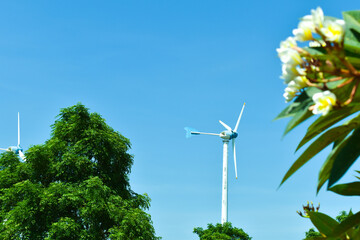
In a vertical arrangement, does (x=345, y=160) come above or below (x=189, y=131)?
below

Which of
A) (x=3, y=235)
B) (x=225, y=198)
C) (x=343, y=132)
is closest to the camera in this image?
(x=343, y=132)

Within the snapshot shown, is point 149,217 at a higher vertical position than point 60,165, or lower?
lower

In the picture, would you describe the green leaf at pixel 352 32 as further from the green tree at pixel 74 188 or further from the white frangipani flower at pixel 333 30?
the green tree at pixel 74 188

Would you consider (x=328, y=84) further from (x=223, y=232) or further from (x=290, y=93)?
(x=223, y=232)

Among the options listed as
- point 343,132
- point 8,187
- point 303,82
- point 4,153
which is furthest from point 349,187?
point 4,153

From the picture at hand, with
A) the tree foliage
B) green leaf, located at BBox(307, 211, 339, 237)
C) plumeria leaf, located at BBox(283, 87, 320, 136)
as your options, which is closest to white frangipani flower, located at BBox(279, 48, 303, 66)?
the tree foliage

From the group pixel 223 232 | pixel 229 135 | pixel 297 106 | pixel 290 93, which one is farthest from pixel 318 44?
pixel 229 135

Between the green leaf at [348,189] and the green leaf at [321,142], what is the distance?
282 millimetres

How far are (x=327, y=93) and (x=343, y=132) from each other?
611 mm

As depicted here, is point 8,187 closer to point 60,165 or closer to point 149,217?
point 60,165

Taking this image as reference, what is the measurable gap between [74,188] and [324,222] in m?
20.6

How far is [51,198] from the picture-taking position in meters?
21.9

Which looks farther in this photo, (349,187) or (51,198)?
(51,198)

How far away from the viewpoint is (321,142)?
106 inches
